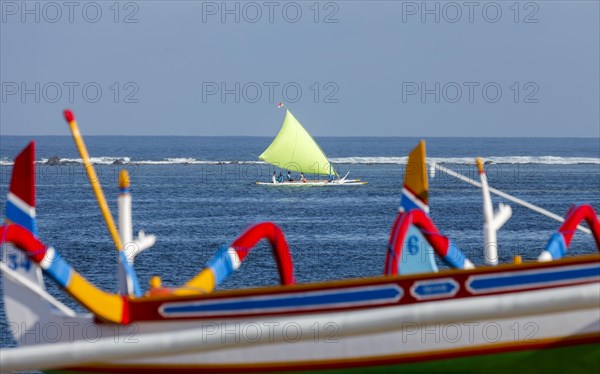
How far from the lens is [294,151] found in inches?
4272

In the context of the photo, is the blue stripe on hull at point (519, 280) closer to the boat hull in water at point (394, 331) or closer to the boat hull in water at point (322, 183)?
the boat hull in water at point (394, 331)

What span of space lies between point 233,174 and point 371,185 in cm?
3363

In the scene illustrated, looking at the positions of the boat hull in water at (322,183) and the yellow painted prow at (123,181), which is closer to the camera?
the yellow painted prow at (123,181)

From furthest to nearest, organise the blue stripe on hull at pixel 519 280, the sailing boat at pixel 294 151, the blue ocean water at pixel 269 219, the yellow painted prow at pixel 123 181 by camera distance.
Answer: the sailing boat at pixel 294 151 → the blue ocean water at pixel 269 219 → the yellow painted prow at pixel 123 181 → the blue stripe on hull at pixel 519 280

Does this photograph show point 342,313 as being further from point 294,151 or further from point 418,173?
point 294,151

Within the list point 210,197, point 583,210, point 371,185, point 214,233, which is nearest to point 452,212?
point 214,233

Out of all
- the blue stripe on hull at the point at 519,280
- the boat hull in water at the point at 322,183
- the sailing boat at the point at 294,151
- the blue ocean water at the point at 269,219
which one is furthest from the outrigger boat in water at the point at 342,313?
the boat hull in water at the point at 322,183

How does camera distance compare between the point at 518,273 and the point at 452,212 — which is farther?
the point at 452,212

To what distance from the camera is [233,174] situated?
143 metres

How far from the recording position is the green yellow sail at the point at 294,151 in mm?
108062

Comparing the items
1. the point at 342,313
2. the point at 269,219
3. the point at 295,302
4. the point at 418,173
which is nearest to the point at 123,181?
the point at 295,302

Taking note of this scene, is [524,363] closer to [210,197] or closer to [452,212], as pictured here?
[452,212]

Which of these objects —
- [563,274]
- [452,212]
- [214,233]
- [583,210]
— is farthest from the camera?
[452,212]

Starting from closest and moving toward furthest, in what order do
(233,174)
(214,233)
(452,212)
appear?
(214,233)
(452,212)
(233,174)
